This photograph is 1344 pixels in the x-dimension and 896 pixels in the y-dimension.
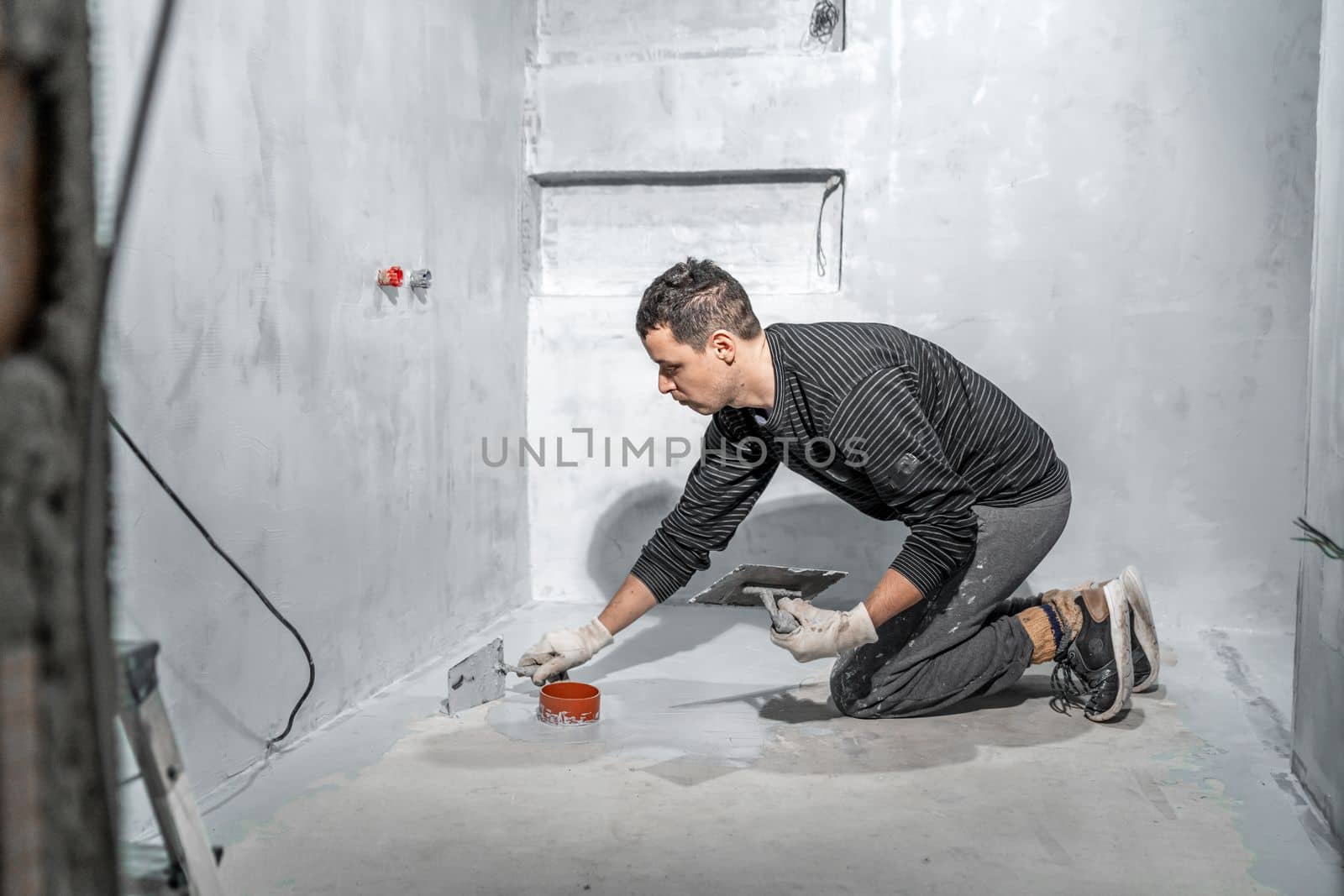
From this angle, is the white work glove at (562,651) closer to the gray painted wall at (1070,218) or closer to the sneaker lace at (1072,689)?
the sneaker lace at (1072,689)

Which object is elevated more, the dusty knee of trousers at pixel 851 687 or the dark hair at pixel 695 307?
the dark hair at pixel 695 307

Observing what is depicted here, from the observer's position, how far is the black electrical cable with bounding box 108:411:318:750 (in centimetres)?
142

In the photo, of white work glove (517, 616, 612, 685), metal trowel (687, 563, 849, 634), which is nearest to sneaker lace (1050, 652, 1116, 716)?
metal trowel (687, 563, 849, 634)

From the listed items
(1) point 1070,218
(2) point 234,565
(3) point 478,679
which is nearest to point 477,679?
(3) point 478,679

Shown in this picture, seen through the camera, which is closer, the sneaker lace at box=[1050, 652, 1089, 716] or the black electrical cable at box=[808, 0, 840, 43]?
the sneaker lace at box=[1050, 652, 1089, 716]

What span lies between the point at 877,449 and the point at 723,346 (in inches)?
12.8

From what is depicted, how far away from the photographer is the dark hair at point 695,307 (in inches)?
72.9

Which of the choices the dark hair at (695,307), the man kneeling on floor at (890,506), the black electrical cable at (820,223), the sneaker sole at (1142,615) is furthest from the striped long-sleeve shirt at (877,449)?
the black electrical cable at (820,223)

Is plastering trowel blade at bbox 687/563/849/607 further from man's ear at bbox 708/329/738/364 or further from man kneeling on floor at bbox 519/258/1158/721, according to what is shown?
man's ear at bbox 708/329/738/364

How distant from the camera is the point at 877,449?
1.79 metres

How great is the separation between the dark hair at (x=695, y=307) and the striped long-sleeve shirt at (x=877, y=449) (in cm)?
11

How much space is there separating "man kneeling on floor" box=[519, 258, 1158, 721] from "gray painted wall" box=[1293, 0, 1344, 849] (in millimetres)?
378

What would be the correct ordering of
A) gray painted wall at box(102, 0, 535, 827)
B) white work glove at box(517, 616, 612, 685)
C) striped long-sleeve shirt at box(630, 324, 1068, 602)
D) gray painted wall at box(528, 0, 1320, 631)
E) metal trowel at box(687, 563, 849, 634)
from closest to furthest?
gray painted wall at box(102, 0, 535, 827) < striped long-sleeve shirt at box(630, 324, 1068, 602) < white work glove at box(517, 616, 612, 685) < metal trowel at box(687, 563, 849, 634) < gray painted wall at box(528, 0, 1320, 631)

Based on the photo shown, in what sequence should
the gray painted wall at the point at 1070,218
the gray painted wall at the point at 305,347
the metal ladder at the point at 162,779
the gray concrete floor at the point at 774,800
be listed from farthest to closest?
1. the gray painted wall at the point at 1070,218
2. the gray painted wall at the point at 305,347
3. the gray concrete floor at the point at 774,800
4. the metal ladder at the point at 162,779
